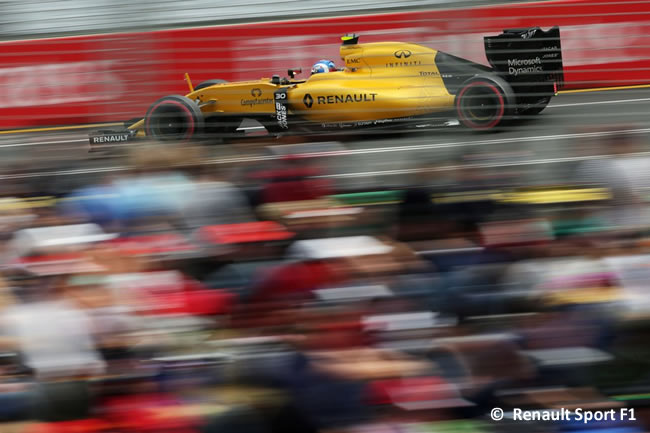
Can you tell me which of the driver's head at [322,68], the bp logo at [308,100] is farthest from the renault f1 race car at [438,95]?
the driver's head at [322,68]

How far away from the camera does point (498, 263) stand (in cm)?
287

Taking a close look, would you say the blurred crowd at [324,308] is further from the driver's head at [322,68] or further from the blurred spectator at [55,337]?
the driver's head at [322,68]

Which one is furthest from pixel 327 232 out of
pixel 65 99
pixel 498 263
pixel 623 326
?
pixel 65 99

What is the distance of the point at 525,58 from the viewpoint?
432cm

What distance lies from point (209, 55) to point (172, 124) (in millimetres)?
561

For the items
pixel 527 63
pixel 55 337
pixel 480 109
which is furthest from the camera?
pixel 527 63

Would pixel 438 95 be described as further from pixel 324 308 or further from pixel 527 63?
pixel 324 308

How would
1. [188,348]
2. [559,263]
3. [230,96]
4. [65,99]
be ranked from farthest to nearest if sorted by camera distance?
[230,96] < [65,99] < [559,263] < [188,348]

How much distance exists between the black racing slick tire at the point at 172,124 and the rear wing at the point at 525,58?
1218 millimetres

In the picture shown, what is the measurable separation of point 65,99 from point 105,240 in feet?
2.07

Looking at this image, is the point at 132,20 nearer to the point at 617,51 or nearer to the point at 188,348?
the point at 188,348

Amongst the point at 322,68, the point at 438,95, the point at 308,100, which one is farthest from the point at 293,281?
the point at 322,68

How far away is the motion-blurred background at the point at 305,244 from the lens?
251cm

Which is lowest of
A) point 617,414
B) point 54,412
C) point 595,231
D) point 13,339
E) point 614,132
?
point 617,414
